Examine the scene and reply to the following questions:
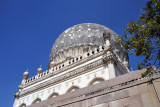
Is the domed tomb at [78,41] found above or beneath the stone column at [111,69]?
above

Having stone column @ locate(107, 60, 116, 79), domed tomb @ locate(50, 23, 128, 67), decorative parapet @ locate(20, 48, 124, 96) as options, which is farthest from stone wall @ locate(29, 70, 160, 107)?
domed tomb @ locate(50, 23, 128, 67)

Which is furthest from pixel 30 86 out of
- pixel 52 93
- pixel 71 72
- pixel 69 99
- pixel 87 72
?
pixel 69 99

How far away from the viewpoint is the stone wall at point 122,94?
18.0ft

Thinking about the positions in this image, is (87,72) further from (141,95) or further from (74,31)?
(74,31)

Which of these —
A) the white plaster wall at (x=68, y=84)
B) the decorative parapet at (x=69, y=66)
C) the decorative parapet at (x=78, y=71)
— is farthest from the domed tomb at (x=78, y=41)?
the white plaster wall at (x=68, y=84)

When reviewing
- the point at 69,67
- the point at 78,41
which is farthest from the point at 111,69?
the point at 78,41

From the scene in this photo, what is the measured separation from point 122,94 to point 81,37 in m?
18.0

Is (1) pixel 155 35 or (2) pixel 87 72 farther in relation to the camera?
(2) pixel 87 72

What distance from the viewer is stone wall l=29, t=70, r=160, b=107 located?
5.48 meters

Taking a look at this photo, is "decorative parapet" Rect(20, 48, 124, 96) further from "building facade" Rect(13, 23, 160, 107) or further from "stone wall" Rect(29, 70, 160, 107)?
"stone wall" Rect(29, 70, 160, 107)

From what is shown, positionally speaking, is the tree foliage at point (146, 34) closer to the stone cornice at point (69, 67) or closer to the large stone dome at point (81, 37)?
the stone cornice at point (69, 67)

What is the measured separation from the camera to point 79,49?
870 inches

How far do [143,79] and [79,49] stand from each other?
646 inches

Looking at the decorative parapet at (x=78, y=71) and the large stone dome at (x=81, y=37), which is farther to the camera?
the large stone dome at (x=81, y=37)
